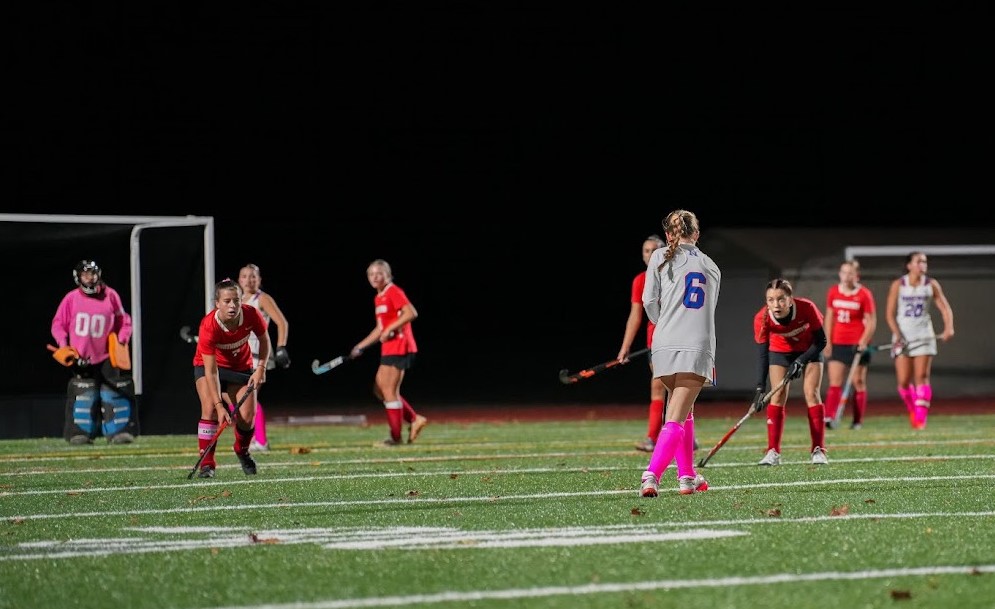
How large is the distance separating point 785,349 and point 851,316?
6.25 meters

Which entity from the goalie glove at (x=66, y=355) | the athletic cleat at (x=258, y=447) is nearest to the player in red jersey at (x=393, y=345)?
the athletic cleat at (x=258, y=447)

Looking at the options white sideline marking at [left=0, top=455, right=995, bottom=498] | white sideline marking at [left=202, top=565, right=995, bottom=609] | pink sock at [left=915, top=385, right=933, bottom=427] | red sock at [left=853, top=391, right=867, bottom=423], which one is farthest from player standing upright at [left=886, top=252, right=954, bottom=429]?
white sideline marking at [left=202, top=565, right=995, bottom=609]

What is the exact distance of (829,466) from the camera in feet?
36.7

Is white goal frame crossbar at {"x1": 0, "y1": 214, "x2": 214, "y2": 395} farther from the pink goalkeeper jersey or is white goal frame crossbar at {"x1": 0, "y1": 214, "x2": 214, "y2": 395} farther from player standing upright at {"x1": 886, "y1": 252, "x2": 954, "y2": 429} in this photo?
player standing upright at {"x1": 886, "y1": 252, "x2": 954, "y2": 429}

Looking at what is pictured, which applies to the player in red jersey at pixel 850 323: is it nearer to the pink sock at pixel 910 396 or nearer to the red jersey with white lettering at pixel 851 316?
the red jersey with white lettering at pixel 851 316

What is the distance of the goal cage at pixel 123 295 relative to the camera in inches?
651

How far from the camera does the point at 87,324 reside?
1570 cm

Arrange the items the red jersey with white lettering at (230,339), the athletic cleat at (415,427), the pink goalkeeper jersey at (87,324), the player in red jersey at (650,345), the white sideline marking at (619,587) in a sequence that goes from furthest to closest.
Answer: the pink goalkeeper jersey at (87,324)
the athletic cleat at (415,427)
the player in red jersey at (650,345)
the red jersey with white lettering at (230,339)
the white sideline marking at (619,587)

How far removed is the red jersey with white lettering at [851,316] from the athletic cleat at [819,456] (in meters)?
5.87

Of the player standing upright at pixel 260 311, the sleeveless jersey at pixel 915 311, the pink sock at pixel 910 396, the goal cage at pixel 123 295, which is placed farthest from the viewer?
the sleeveless jersey at pixel 915 311

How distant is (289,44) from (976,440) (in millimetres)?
18043

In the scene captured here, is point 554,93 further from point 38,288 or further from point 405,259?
point 38,288

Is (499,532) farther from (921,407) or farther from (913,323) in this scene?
(913,323)

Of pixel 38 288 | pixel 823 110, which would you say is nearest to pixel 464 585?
pixel 38 288
